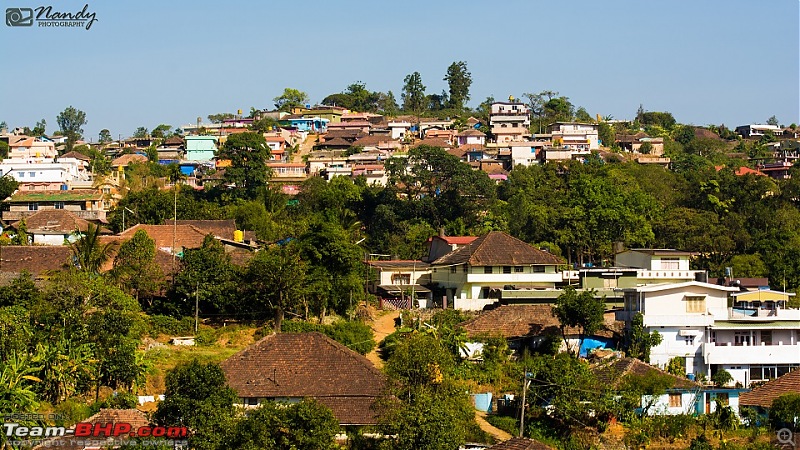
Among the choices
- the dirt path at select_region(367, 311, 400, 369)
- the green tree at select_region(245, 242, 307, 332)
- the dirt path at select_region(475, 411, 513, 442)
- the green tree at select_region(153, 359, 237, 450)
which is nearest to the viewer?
the green tree at select_region(153, 359, 237, 450)

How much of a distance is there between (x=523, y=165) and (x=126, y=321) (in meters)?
39.7

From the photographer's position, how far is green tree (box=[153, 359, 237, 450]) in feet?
69.4

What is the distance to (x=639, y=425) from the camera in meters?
25.9

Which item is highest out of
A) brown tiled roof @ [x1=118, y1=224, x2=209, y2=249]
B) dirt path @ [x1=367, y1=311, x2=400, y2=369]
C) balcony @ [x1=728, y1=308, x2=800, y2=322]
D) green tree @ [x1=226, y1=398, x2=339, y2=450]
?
brown tiled roof @ [x1=118, y1=224, x2=209, y2=249]

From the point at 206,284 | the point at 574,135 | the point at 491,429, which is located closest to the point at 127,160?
the point at 574,135

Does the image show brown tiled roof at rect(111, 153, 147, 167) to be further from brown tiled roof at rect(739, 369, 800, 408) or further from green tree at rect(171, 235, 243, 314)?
brown tiled roof at rect(739, 369, 800, 408)

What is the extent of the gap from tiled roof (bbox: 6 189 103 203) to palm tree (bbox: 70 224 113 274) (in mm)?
15912

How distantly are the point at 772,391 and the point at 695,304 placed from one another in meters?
4.52

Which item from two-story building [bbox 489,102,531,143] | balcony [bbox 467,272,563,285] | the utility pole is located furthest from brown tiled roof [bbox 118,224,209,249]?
two-story building [bbox 489,102,531,143]

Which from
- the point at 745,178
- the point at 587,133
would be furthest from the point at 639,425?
the point at 587,133

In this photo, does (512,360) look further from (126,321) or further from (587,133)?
(587,133)

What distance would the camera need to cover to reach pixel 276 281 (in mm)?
32094

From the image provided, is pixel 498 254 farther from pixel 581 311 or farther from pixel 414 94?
pixel 414 94

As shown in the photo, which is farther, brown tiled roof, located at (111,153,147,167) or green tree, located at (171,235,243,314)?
brown tiled roof, located at (111,153,147,167)
